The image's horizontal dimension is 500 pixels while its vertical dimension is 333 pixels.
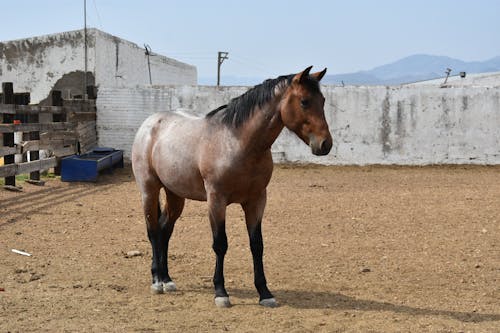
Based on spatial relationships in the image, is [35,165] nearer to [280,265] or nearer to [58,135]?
[58,135]

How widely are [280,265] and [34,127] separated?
785 cm

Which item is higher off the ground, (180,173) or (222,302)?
(180,173)

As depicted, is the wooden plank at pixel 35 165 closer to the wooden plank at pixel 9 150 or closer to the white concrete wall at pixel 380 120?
the wooden plank at pixel 9 150

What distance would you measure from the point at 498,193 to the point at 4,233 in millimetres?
8222

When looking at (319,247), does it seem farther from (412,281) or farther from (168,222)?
(168,222)

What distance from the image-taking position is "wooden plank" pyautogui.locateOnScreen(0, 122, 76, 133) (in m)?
11.2

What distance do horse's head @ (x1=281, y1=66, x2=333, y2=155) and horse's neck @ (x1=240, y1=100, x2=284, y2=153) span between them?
114 millimetres

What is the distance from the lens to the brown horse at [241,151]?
4.78 metres

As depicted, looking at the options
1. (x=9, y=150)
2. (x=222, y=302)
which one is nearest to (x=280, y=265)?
(x=222, y=302)

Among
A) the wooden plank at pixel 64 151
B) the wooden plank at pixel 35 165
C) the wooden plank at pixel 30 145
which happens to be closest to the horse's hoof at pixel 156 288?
the wooden plank at pixel 35 165

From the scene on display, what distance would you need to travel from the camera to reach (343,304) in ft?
16.4

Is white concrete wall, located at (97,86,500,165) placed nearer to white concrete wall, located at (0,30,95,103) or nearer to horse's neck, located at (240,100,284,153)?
white concrete wall, located at (0,30,95,103)

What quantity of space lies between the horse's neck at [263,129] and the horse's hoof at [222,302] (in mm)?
1200

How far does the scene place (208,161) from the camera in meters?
5.04
